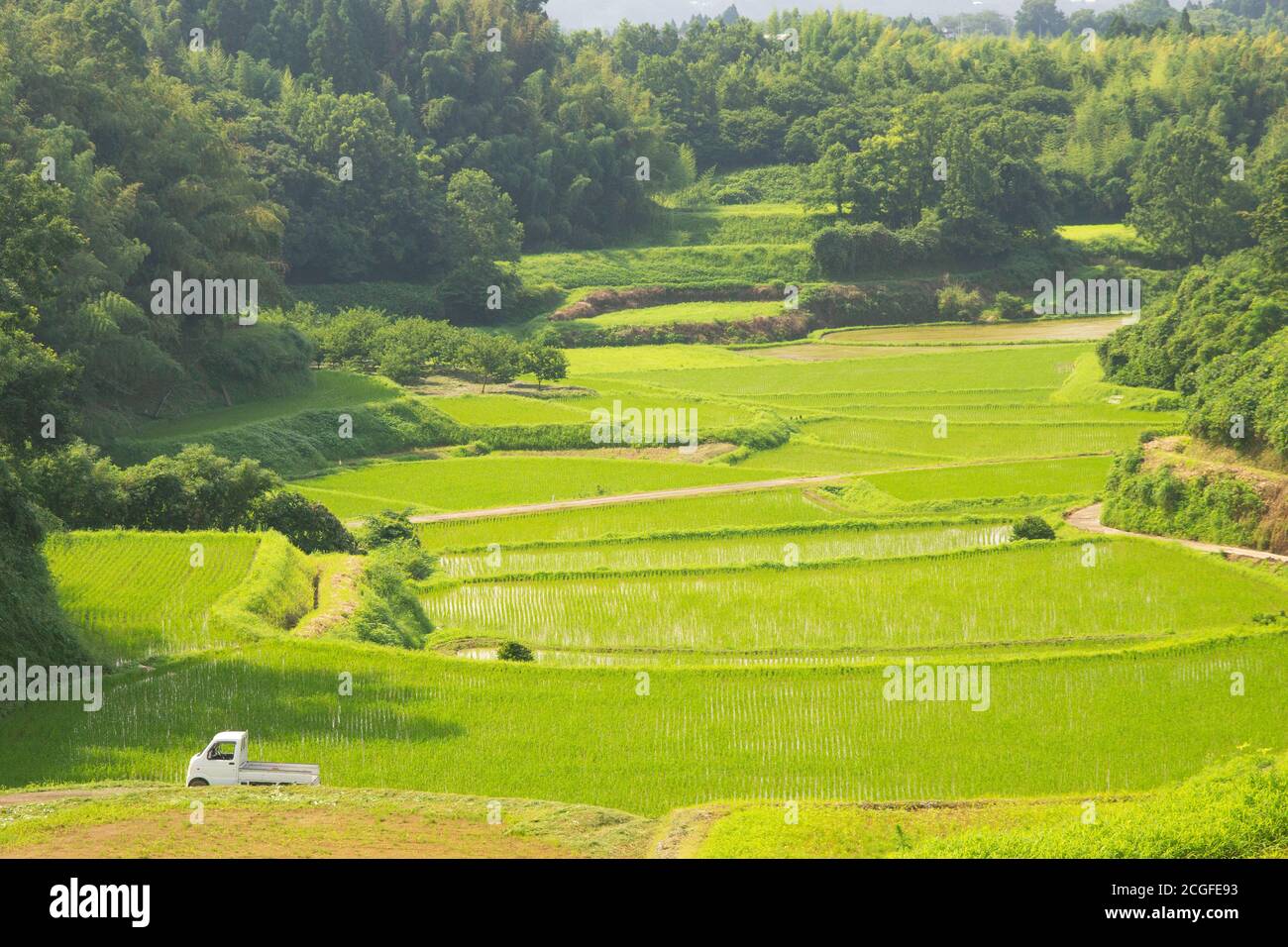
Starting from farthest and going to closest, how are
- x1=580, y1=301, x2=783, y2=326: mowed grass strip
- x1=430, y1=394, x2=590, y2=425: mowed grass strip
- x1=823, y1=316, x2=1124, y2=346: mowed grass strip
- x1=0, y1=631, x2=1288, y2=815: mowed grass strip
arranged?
x1=580, y1=301, x2=783, y2=326: mowed grass strip, x1=823, y1=316, x2=1124, y2=346: mowed grass strip, x1=430, y1=394, x2=590, y2=425: mowed grass strip, x1=0, y1=631, x2=1288, y2=815: mowed grass strip

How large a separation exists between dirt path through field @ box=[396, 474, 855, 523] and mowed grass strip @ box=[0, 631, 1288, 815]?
16809 millimetres

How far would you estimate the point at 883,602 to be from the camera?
33750mm

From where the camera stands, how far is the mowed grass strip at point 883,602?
31766mm

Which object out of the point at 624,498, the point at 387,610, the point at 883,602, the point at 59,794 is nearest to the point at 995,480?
the point at 624,498

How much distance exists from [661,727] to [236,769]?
6812 mm

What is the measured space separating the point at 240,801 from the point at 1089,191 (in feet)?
337

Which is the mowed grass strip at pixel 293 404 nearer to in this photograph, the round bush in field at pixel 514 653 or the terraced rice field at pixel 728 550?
the terraced rice field at pixel 728 550

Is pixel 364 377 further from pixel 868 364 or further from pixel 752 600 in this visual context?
pixel 752 600

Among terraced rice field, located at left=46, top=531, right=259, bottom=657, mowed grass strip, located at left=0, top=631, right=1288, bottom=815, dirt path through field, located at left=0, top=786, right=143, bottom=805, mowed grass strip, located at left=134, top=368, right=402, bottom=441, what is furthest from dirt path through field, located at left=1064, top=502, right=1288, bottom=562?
mowed grass strip, located at left=134, top=368, right=402, bottom=441

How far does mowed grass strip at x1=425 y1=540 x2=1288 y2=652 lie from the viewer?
31766 millimetres

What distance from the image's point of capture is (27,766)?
22.5 m

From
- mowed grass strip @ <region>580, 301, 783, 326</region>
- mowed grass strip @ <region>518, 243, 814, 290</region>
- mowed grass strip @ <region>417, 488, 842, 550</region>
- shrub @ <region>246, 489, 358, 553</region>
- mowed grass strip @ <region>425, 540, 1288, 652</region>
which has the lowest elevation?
mowed grass strip @ <region>425, 540, 1288, 652</region>

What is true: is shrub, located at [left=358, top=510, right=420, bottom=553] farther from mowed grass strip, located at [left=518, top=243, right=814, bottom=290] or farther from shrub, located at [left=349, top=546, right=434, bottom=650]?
mowed grass strip, located at [left=518, top=243, right=814, bottom=290]

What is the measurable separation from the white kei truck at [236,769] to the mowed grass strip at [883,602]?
10.6 m
